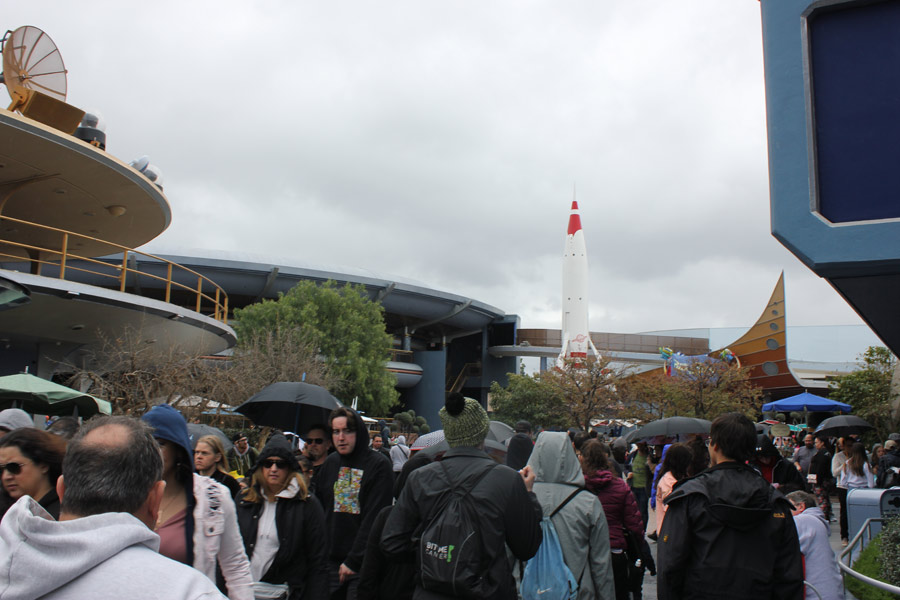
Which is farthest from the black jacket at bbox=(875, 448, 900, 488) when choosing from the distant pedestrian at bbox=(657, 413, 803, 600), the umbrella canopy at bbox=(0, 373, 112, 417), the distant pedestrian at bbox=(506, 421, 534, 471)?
the umbrella canopy at bbox=(0, 373, 112, 417)

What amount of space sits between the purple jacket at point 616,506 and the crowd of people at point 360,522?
0.03 metres

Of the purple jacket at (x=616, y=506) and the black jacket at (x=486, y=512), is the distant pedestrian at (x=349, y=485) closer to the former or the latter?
the black jacket at (x=486, y=512)

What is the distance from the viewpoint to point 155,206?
1819 cm

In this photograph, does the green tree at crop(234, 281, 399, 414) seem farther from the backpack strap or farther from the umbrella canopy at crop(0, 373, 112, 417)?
the backpack strap

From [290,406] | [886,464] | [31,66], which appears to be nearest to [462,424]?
[290,406]

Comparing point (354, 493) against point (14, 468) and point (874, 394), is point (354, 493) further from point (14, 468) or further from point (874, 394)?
point (874, 394)

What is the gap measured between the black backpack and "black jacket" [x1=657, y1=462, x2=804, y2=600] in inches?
47.1

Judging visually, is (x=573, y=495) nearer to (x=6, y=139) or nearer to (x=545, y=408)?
(x=6, y=139)

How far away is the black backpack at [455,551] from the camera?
11.0ft

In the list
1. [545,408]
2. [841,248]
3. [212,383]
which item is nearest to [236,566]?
Answer: [841,248]

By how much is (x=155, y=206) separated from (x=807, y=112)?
53.5ft

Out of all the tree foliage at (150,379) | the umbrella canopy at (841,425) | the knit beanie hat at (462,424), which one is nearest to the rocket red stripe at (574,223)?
the tree foliage at (150,379)

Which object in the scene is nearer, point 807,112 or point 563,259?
point 807,112

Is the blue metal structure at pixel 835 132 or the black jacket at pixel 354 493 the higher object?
the blue metal structure at pixel 835 132
